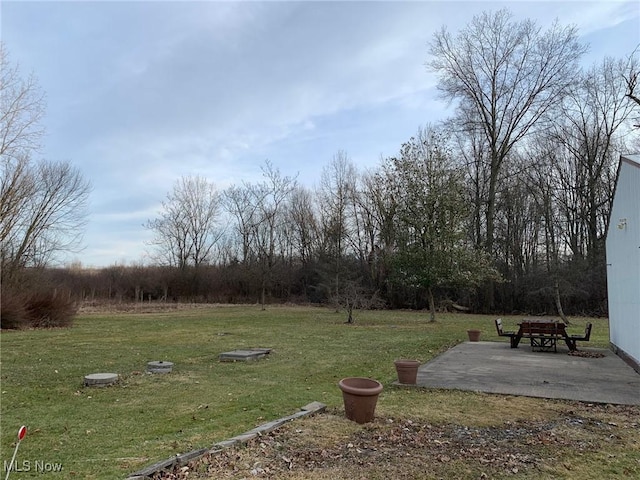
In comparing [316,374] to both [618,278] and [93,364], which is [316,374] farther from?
[618,278]

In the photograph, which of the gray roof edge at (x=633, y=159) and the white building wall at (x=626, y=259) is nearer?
the gray roof edge at (x=633, y=159)

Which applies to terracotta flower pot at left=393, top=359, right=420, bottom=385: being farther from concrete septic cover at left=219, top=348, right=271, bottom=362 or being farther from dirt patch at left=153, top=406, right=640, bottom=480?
concrete septic cover at left=219, top=348, right=271, bottom=362

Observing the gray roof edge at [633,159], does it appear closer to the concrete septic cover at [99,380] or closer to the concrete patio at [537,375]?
the concrete patio at [537,375]

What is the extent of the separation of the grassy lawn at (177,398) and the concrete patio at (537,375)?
62cm

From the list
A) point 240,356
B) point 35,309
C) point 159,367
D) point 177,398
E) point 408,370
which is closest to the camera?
point 177,398

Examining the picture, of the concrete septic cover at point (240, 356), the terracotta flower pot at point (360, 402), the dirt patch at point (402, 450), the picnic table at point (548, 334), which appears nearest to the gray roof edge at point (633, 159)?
the picnic table at point (548, 334)

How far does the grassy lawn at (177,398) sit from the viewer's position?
405cm

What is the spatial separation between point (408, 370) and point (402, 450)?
2.91 meters

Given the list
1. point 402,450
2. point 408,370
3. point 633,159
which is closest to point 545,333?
point 633,159

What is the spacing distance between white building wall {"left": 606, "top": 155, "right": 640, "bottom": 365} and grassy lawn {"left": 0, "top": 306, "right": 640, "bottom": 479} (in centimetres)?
299

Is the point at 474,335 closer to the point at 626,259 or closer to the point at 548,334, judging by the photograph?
the point at 548,334

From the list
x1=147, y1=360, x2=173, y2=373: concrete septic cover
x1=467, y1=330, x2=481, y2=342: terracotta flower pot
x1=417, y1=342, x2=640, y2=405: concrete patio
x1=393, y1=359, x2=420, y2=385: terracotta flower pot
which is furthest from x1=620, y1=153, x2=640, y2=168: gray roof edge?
x1=147, y1=360, x2=173, y2=373: concrete septic cover

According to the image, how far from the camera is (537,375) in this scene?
7891mm

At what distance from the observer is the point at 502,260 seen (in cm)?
2883
